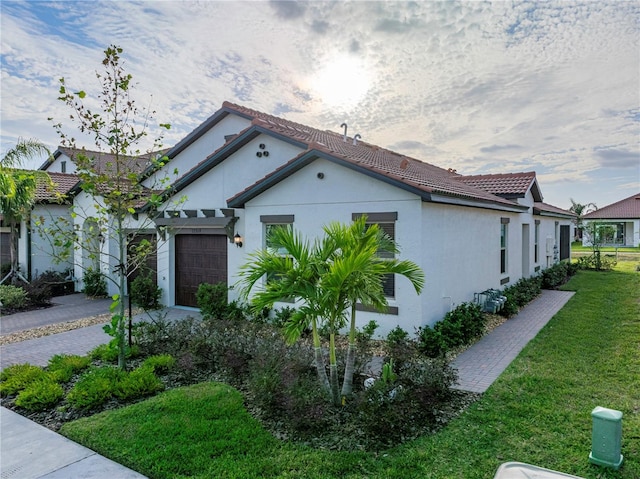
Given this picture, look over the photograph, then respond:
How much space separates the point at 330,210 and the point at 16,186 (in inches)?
467

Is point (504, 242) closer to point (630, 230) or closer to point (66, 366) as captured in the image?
point (66, 366)

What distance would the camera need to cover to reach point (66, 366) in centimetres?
760

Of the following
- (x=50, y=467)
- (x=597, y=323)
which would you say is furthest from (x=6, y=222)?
(x=597, y=323)

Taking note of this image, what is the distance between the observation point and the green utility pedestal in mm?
4410

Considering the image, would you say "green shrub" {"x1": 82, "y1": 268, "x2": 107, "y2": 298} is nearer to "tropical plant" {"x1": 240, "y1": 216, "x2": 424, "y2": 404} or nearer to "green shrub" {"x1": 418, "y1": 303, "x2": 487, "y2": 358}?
"tropical plant" {"x1": 240, "y1": 216, "x2": 424, "y2": 404}

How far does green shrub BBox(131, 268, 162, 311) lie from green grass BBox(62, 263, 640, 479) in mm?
7956

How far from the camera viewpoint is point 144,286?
45.0 feet

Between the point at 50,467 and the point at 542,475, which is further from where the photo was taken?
the point at 50,467

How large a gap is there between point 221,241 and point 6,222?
1029 cm

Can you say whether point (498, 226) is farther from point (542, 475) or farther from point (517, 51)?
point (542, 475)

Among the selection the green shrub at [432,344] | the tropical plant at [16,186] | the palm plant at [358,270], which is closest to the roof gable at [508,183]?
the green shrub at [432,344]

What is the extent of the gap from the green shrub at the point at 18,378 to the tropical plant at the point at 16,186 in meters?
7.63

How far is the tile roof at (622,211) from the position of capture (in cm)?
4689

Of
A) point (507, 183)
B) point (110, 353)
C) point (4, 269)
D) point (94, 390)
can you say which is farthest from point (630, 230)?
point (4, 269)
